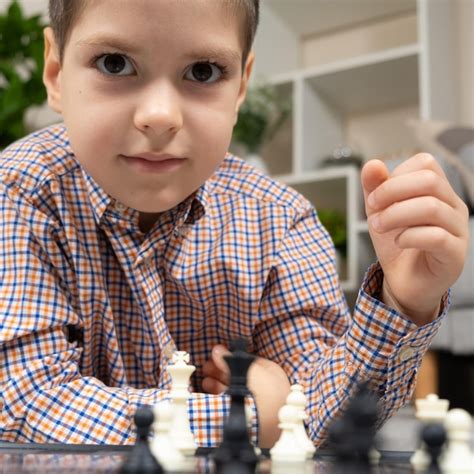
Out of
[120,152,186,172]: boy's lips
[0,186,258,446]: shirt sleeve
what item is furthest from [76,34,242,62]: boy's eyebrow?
[0,186,258,446]: shirt sleeve

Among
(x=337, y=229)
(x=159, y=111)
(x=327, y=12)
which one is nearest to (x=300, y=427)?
(x=159, y=111)

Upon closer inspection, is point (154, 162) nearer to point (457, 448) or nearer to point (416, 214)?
point (416, 214)

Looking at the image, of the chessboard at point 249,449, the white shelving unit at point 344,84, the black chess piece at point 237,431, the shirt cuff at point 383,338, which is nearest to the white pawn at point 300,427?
the chessboard at point 249,449

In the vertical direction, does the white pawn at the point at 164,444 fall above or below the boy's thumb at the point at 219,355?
above

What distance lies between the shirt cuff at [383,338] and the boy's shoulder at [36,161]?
0.45 meters

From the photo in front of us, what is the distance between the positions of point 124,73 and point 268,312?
0.39 m

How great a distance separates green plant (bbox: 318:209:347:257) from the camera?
2.91 m

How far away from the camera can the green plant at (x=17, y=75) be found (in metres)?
2.70

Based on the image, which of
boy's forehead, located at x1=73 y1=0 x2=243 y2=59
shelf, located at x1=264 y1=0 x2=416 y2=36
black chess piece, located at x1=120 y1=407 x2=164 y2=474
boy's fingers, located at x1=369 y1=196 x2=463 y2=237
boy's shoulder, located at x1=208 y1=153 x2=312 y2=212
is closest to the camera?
black chess piece, located at x1=120 y1=407 x2=164 y2=474

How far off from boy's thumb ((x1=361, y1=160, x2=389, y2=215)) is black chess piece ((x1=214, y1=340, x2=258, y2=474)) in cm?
32

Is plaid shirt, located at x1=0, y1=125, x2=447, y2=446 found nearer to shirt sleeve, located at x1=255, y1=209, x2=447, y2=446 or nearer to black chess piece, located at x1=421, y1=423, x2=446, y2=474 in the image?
shirt sleeve, located at x1=255, y1=209, x2=447, y2=446

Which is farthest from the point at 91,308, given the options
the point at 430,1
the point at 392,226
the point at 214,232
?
the point at 430,1

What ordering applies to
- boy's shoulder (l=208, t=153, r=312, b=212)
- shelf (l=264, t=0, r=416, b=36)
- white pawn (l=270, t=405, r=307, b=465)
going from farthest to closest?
→ shelf (l=264, t=0, r=416, b=36), boy's shoulder (l=208, t=153, r=312, b=212), white pawn (l=270, t=405, r=307, b=465)

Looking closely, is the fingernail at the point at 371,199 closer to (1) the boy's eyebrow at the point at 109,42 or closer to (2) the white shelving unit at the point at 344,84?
(1) the boy's eyebrow at the point at 109,42
